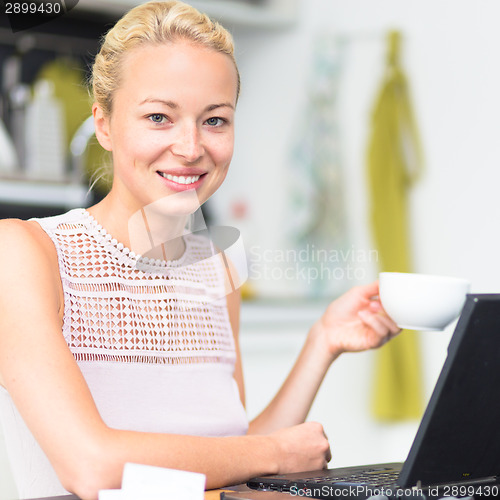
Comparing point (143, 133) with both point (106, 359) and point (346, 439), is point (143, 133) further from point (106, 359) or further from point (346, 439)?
point (346, 439)

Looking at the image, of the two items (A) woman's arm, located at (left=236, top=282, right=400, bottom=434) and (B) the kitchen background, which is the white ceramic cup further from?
(B) the kitchen background

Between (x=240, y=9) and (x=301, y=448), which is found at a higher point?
(x=240, y=9)

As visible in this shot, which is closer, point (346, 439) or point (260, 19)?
point (346, 439)

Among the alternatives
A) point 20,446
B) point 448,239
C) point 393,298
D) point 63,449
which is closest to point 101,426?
point 63,449

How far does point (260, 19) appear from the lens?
3.01m

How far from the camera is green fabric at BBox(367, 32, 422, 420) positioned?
2713mm

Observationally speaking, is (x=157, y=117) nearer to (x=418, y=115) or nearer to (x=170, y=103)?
(x=170, y=103)

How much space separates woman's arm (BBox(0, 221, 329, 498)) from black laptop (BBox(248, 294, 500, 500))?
0.09 meters

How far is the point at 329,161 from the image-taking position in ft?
9.72

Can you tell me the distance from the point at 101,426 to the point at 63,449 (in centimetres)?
5

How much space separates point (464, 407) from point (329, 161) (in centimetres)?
222

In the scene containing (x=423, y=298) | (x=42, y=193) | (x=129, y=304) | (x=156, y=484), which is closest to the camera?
(x=156, y=484)

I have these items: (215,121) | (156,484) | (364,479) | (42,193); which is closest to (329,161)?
(42,193)

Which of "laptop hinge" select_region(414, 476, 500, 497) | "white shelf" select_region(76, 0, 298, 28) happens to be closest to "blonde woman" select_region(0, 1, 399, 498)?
"laptop hinge" select_region(414, 476, 500, 497)
